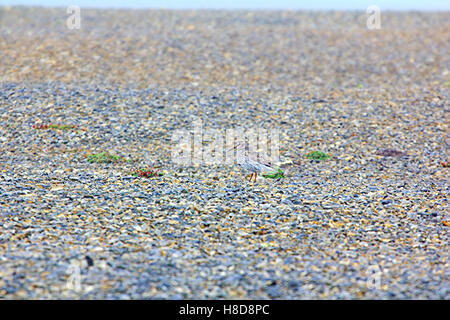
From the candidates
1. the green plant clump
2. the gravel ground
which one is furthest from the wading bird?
the green plant clump

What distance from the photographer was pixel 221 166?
14656 millimetres

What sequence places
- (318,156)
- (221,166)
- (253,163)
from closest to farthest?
1. (253,163)
2. (221,166)
3. (318,156)

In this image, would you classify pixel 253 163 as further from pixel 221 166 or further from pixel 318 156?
pixel 318 156

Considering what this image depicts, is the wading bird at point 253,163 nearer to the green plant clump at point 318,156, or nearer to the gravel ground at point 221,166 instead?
the gravel ground at point 221,166

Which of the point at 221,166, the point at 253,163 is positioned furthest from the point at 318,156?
the point at 221,166

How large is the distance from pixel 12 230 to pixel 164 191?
3975mm

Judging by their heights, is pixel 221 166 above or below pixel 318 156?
below

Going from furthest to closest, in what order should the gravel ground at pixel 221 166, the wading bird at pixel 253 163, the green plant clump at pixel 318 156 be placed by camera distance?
the green plant clump at pixel 318 156 < the wading bird at pixel 253 163 < the gravel ground at pixel 221 166

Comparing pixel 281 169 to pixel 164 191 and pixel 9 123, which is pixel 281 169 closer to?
pixel 164 191

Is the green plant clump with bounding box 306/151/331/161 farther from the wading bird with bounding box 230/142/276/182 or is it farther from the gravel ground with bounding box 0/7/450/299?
the wading bird with bounding box 230/142/276/182

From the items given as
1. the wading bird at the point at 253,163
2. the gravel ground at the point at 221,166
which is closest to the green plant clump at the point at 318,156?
the gravel ground at the point at 221,166

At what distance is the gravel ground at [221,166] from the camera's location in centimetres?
900
